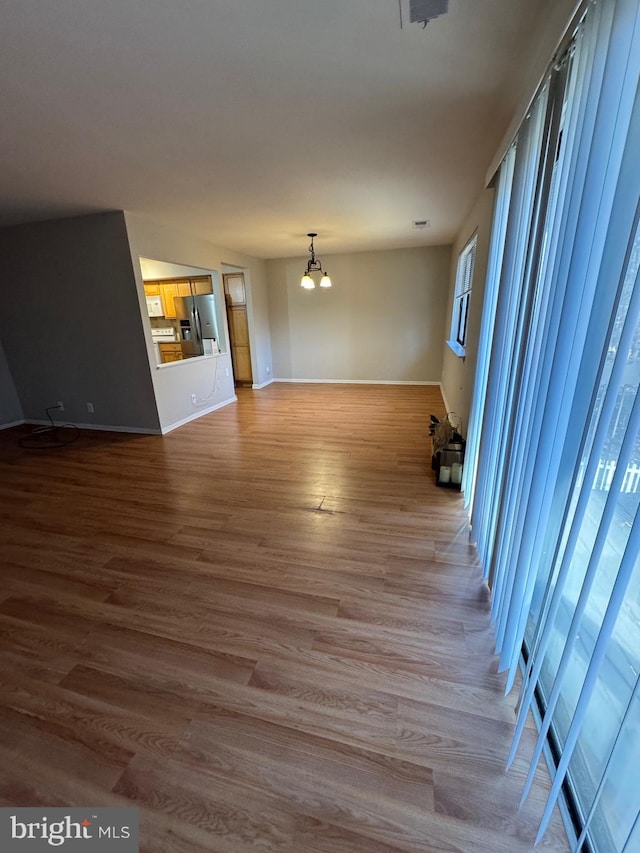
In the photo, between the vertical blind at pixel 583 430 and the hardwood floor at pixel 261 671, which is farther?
the hardwood floor at pixel 261 671

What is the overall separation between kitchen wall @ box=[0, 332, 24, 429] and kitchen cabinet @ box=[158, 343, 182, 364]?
2.14 m

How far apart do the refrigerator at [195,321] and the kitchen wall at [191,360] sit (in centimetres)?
50

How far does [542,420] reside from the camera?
1.10 m

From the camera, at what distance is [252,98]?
173 cm

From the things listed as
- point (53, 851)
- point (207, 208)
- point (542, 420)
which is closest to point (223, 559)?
point (53, 851)

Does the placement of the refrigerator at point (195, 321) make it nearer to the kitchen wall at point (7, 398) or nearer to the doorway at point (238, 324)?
the doorway at point (238, 324)

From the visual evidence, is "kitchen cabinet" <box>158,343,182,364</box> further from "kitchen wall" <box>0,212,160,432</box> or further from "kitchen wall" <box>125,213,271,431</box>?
"kitchen wall" <box>0,212,160,432</box>

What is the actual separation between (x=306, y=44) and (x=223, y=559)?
8.37 ft

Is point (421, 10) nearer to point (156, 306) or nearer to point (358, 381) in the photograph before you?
point (358, 381)

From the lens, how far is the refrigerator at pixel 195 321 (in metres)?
5.57

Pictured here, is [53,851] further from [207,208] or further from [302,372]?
[302,372]

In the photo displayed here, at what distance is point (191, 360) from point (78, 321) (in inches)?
54.8

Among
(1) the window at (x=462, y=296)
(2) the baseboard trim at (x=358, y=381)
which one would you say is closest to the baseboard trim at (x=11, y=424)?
(2) the baseboard trim at (x=358, y=381)
